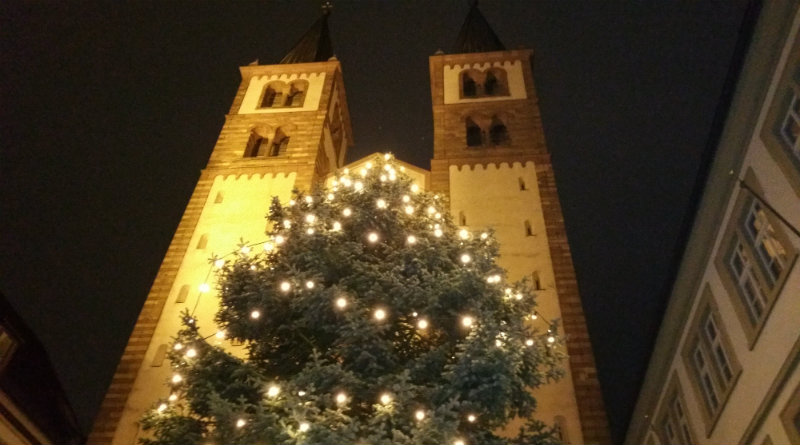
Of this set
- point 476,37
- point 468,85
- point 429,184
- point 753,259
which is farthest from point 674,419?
point 476,37

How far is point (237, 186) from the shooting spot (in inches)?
812

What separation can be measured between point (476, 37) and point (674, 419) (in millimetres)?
19999

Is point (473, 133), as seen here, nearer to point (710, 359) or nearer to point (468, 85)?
point (468, 85)

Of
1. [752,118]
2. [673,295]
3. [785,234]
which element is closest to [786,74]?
[752,118]

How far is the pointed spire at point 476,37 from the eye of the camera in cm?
2920

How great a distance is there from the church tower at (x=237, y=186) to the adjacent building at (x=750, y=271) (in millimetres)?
11435

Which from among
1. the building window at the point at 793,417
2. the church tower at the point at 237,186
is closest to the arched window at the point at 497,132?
the church tower at the point at 237,186

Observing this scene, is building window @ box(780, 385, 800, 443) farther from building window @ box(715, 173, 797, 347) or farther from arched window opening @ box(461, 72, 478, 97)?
arched window opening @ box(461, 72, 478, 97)

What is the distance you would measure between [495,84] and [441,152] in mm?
6045

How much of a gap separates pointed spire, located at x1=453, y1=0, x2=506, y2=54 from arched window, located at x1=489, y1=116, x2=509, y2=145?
6.30 m

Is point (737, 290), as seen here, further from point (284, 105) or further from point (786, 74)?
point (284, 105)

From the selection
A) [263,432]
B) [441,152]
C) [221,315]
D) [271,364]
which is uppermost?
[441,152]

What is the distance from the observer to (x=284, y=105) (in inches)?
998

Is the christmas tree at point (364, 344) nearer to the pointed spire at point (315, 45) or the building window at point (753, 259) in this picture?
the building window at point (753, 259)
